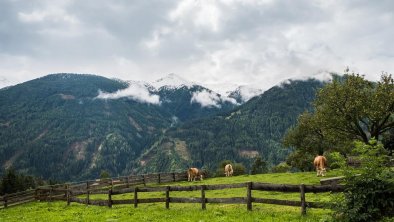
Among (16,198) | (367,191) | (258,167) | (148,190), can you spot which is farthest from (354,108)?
(258,167)

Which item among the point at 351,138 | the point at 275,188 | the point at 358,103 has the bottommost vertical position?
the point at 275,188

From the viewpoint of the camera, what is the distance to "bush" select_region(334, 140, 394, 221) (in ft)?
43.6

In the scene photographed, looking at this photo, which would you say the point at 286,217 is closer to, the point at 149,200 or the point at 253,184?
the point at 253,184

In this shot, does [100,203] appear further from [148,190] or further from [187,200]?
[187,200]

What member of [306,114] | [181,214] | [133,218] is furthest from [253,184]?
[306,114]

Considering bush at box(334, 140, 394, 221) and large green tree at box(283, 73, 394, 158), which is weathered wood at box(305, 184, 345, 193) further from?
large green tree at box(283, 73, 394, 158)

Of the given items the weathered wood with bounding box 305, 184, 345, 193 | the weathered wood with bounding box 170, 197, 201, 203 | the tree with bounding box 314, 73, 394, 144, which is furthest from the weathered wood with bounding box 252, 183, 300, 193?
the tree with bounding box 314, 73, 394, 144

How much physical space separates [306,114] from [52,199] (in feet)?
142

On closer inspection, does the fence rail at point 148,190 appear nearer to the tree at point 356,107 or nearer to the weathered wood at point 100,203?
the weathered wood at point 100,203

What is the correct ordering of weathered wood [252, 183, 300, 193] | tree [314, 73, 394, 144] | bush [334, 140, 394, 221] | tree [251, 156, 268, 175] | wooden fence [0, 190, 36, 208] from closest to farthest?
bush [334, 140, 394, 221] → weathered wood [252, 183, 300, 193] → tree [314, 73, 394, 144] → wooden fence [0, 190, 36, 208] → tree [251, 156, 268, 175]

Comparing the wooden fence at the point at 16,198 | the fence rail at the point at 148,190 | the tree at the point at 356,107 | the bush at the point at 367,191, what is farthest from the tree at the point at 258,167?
the bush at the point at 367,191

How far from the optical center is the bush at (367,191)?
1329 cm

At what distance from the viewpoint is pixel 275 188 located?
63.5 feet

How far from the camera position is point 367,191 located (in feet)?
44.6
